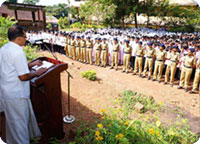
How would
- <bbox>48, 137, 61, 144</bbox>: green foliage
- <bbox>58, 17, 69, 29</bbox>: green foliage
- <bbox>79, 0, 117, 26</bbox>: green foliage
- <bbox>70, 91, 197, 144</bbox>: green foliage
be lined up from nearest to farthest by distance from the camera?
1. <bbox>70, 91, 197, 144</bbox>: green foliage
2. <bbox>48, 137, 61, 144</bbox>: green foliage
3. <bbox>79, 0, 117, 26</bbox>: green foliage
4. <bbox>58, 17, 69, 29</bbox>: green foliage

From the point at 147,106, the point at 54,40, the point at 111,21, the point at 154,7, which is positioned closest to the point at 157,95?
the point at 147,106

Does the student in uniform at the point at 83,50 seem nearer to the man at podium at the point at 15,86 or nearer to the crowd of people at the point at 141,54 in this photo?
the crowd of people at the point at 141,54

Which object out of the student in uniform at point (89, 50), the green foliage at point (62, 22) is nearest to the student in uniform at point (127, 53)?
the student in uniform at point (89, 50)

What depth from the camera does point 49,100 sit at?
2.54 metres

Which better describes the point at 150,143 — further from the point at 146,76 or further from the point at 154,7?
the point at 154,7

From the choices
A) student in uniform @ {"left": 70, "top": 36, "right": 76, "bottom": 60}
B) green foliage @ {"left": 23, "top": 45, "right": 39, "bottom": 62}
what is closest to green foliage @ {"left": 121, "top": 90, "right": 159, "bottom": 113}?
green foliage @ {"left": 23, "top": 45, "right": 39, "bottom": 62}

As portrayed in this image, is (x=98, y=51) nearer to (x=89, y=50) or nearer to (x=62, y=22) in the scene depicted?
(x=89, y=50)

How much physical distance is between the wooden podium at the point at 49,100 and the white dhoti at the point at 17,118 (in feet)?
0.93

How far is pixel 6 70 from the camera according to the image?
7.01ft

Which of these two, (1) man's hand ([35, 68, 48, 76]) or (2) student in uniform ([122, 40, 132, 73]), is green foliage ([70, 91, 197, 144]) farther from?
(2) student in uniform ([122, 40, 132, 73])

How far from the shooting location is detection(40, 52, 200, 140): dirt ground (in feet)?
13.3

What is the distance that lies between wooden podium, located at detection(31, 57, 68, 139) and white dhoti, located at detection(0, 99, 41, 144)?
0.93 feet

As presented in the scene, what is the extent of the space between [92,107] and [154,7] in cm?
1916

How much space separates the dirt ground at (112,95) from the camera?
13.3 ft
